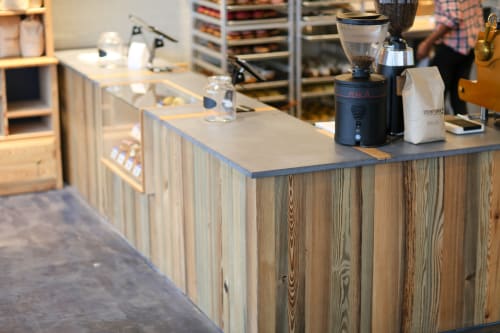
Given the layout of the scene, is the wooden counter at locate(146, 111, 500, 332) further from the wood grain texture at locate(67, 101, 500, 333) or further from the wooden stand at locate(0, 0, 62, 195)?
the wooden stand at locate(0, 0, 62, 195)

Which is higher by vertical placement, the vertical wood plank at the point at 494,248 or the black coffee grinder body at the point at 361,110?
the black coffee grinder body at the point at 361,110

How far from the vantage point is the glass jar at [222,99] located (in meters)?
4.22

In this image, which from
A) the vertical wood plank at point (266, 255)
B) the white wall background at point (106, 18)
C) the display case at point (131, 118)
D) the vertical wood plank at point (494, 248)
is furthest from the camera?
the white wall background at point (106, 18)

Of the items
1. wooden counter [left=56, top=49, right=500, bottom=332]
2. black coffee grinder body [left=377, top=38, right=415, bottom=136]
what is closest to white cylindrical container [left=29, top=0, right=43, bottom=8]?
wooden counter [left=56, top=49, right=500, bottom=332]

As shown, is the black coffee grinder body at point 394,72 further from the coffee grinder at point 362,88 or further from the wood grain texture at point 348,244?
the wood grain texture at point 348,244

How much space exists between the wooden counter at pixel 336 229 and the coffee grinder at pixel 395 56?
0.57ft

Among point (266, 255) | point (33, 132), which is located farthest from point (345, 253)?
point (33, 132)

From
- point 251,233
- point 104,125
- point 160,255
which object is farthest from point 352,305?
point 104,125

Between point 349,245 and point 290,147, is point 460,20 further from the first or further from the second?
point 349,245

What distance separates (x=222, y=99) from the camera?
4.23 metres

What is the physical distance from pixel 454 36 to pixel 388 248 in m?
2.88

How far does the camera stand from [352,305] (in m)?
3.68

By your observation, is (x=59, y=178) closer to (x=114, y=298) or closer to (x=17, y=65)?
(x=17, y=65)

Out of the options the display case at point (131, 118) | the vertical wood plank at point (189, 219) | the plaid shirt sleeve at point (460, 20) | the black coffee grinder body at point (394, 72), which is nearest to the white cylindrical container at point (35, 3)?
the display case at point (131, 118)
